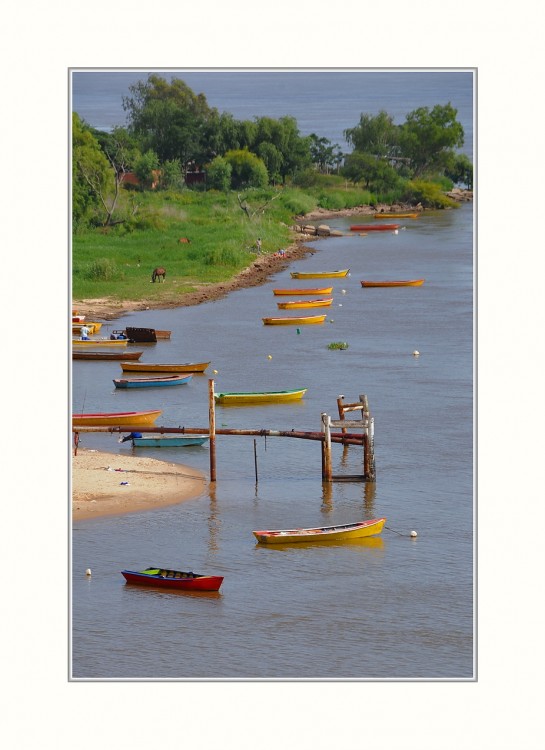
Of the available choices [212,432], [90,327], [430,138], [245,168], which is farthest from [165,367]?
[430,138]

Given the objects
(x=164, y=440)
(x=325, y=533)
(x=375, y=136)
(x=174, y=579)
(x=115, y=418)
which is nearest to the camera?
(x=174, y=579)

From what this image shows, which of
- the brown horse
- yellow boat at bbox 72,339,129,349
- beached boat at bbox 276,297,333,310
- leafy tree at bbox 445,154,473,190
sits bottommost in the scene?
yellow boat at bbox 72,339,129,349

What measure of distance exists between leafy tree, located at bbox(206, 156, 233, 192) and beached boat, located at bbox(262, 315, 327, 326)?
2103 cm

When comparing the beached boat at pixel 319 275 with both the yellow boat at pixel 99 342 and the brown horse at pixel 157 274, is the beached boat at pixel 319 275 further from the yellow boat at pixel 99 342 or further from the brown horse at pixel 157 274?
the yellow boat at pixel 99 342

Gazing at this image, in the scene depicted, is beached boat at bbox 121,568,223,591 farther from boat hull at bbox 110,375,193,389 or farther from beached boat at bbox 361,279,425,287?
beached boat at bbox 361,279,425,287

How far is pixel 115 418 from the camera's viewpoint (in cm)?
3478

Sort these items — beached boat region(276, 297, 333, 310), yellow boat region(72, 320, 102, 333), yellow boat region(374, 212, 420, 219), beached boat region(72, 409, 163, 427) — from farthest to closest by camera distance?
yellow boat region(374, 212, 420, 219) → beached boat region(276, 297, 333, 310) → yellow boat region(72, 320, 102, 333) → beached boat region(72, 409, 163, 427)

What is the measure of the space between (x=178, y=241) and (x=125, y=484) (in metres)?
35.3

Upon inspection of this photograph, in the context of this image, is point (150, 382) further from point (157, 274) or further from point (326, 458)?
point (157, 274)

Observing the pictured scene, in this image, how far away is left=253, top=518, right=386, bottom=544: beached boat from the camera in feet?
86.5

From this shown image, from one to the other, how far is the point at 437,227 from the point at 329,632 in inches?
2262

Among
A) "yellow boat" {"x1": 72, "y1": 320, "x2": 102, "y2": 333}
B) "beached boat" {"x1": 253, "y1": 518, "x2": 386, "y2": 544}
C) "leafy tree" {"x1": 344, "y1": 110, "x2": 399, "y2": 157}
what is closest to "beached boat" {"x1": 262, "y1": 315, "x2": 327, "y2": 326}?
"yellow boat" {"x1": 72, "y1": 320, "x2": 102, "y2": 333}

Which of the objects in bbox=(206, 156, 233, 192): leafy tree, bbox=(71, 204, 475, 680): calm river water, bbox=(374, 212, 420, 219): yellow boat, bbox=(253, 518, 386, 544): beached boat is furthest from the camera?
bbox=(374, 212, 420, 219): yellow boat
